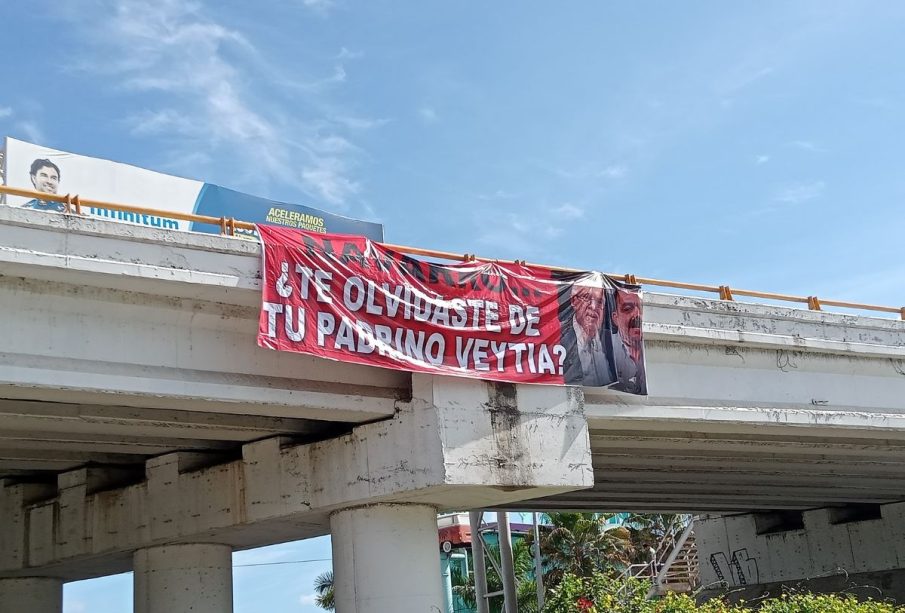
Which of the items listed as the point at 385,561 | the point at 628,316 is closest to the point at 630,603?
the point at 385,561

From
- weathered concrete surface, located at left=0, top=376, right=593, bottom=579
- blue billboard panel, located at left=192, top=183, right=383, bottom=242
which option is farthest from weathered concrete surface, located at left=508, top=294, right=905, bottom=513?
blue billboard panel, located at left=192, top=183, right=383, bottom=242

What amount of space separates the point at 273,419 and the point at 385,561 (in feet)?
9.40

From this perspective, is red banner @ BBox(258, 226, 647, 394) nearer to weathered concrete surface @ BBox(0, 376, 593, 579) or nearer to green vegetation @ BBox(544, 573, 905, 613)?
weathered concrete surface @ BBox(0, 376, 593, 579)

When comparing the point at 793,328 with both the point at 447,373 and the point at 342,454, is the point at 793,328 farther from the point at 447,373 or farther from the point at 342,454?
the point at 342,454

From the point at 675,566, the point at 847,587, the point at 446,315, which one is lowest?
the point at 847,587

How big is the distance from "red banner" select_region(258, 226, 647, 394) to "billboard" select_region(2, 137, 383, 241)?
8.82 feet

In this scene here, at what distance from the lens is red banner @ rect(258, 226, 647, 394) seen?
13484mm

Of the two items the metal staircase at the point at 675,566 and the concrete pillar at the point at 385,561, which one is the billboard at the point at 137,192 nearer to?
the concrete pillar at the point at 385,561

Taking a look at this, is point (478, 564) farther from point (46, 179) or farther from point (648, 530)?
point (648, 530)

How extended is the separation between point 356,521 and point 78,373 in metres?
5.13

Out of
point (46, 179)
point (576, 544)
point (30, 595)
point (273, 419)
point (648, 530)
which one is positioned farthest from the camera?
point (648, 530)

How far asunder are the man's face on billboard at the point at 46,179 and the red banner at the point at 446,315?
4298mm

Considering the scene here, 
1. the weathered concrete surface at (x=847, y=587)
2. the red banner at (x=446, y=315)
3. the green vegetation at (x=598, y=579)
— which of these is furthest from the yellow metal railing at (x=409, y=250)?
the weathered concrete surface at (x=847, y=587)

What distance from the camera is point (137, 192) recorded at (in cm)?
1695
